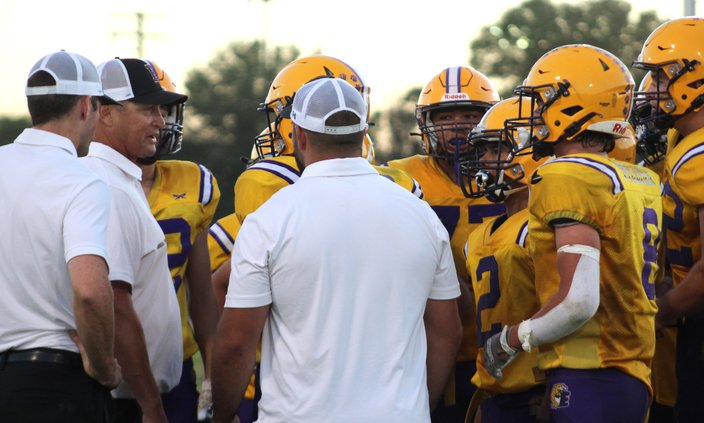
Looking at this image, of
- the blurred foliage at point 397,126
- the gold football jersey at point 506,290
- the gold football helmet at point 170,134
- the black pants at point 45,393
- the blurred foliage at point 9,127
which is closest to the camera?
the black pants at point 45,393

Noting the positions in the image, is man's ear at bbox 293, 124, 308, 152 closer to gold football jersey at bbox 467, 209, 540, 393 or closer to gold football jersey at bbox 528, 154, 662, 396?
gold football jersey at bbox 528, 154, 662, 396

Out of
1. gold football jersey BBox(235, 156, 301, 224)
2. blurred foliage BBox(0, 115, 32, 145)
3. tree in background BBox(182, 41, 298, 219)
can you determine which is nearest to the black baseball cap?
gold football jersey BBox(235, 156, 301, 224)

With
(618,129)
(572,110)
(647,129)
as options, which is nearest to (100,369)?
(572,110)

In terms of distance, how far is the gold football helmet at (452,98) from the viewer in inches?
240

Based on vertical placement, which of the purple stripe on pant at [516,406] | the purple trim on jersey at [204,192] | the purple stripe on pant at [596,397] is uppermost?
the purple trim on jersey at [204,192]

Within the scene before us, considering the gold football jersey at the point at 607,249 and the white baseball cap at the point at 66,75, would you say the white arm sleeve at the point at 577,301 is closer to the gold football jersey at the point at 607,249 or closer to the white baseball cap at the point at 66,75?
the gold football jersey at the point at 607,249

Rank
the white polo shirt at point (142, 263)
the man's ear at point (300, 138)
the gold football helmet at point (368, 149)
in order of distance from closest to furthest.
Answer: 1. the man's ear at point (300, 138)
2. the white polo shirt at point (142, 263)
3. the gold football helmet at point (368, 149)

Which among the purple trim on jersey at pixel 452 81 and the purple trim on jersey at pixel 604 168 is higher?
Result: the purple trim on jersey at pixel 452 81

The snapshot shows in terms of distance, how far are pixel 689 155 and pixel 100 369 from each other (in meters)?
2.80

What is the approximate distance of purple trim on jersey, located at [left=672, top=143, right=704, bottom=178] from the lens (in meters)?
5.24

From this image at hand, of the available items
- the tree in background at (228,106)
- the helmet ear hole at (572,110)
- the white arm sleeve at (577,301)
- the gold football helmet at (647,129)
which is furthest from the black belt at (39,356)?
the tree in background at (228,106)

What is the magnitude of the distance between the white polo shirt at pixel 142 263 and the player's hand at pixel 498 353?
1228 millimetres

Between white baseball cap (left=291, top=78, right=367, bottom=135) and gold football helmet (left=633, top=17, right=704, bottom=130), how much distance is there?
2081mm

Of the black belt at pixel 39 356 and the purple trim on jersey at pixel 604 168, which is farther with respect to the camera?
the purple trim on jersey at pixel 604 168
